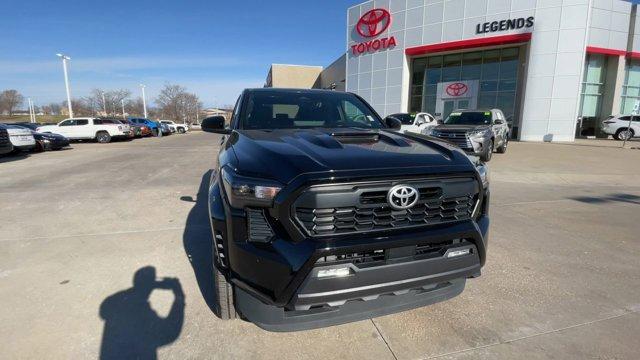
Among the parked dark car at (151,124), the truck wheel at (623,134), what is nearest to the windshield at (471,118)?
the truck wheel at (623,134)

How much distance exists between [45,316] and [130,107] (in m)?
75.3

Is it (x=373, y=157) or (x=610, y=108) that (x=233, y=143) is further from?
(x=610, y=108)

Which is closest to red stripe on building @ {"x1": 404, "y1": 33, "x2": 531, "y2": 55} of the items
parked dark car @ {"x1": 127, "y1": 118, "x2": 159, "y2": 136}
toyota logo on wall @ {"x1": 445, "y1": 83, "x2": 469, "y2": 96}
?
toyota logo on wall @ {"x1": 445, "y1": 83, "x2": 469, "y2": 96}

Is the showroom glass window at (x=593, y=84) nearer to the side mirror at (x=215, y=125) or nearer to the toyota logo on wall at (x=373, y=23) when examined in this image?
the toyota logo on wall at (x=373, y=23)

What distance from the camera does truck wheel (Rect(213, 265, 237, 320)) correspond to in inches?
90.2

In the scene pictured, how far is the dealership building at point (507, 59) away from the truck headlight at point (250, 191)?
23221 mm

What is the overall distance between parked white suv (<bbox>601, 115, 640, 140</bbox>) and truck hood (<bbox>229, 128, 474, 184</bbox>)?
24.5 metres

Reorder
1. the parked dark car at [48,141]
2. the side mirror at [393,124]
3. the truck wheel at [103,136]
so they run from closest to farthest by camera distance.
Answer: the side mirror at [393,124], the parked dark car at [48,141], the truck wheel at [103,136]

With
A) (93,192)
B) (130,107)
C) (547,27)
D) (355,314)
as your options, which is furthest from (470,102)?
(130,107)

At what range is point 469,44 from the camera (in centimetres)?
2205

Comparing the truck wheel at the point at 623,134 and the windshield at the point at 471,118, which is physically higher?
the windshield at the point at 471,118

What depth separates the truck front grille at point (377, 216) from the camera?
1901 millimetres

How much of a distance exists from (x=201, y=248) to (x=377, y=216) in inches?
103

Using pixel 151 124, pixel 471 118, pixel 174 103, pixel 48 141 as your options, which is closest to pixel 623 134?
pixel 471 118
